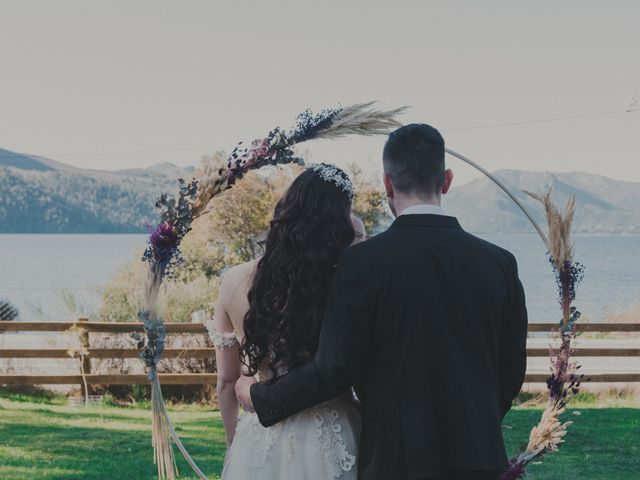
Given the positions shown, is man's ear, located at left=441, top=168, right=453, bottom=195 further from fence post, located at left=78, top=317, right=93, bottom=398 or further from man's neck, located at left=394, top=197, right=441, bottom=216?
fence post, located at left=78, top=317, right=93, bottom=398

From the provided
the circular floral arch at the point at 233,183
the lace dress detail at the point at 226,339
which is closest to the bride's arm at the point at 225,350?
the lace dress detail at the point at 226,339

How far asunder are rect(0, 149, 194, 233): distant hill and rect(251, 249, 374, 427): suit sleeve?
155891 mm

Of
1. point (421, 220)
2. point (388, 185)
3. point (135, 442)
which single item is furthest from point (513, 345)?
point (135, 442)

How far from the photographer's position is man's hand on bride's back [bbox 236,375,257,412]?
12.3ft

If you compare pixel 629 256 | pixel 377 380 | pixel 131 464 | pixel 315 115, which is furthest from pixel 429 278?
pixel 629 256

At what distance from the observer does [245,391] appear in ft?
12.3

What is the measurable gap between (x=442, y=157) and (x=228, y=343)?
4.30 feet

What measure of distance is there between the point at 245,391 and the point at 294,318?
52 cm

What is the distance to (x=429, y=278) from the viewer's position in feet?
10.1

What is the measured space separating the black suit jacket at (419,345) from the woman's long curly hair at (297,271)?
0.24m

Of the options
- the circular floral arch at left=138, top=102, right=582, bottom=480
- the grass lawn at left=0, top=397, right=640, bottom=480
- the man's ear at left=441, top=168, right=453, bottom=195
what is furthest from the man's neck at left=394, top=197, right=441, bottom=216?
the grass lawn at left=0, top=397, right=640, bottom=480

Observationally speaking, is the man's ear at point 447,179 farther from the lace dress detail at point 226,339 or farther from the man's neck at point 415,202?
the lace dress detail at point 226,339

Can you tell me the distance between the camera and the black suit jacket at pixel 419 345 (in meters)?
3.06

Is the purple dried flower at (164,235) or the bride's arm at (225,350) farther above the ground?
the purple dried flower at (164,235)
